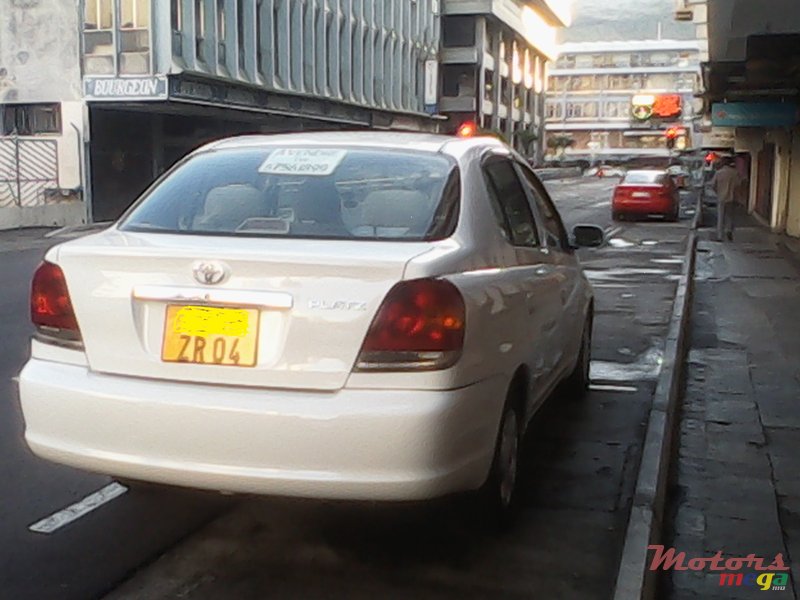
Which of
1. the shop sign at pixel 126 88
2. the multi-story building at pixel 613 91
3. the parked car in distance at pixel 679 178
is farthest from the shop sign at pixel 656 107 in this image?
the shop sign at pixel 126 88

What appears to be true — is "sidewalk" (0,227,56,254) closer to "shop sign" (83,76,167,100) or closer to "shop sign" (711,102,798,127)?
"shop sign" (83,76,167,100)

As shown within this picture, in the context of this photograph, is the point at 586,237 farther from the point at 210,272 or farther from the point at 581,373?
the point at 210,272

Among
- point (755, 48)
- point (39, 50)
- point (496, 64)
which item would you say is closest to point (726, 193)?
point (755, 48)

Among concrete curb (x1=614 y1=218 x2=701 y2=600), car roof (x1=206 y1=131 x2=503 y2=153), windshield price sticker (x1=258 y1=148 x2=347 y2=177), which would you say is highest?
car roof (x1=206 y1=131 x2=503 y2=153)

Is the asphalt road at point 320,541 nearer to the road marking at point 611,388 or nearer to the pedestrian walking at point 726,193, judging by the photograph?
the road marking at point 611,388

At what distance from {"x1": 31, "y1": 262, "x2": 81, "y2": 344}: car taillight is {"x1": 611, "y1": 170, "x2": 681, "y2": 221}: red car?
85.5 ft

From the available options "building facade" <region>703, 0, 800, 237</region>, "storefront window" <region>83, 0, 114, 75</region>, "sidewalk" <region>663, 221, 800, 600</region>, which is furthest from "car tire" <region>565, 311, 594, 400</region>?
"storefront window" <region>83, 0, 114, 75</region>

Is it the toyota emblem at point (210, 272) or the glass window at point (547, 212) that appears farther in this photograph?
the glass window at point (547, 212)

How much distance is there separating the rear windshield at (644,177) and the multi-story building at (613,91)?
9721 centimetres

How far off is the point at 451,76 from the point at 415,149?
224 feet

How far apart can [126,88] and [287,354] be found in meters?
28.4

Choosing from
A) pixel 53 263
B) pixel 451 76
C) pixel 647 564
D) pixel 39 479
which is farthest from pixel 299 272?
pixel 451 76

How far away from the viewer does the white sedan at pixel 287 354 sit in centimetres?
368

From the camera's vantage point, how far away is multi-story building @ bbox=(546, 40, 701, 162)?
4961 inches
